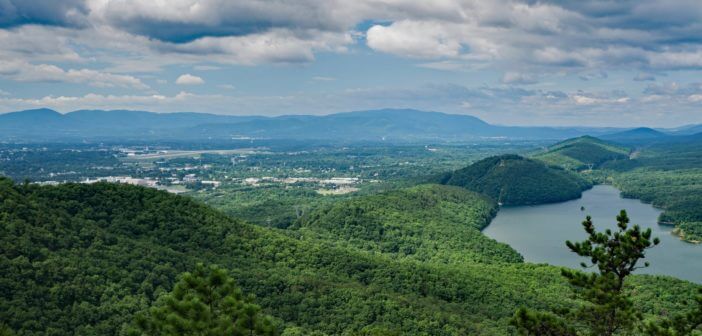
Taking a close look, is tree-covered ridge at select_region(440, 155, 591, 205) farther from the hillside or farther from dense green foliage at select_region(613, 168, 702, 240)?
the hillside

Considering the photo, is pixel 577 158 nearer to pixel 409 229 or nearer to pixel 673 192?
pixel 673 192

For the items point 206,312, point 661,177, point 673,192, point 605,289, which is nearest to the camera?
point 206,312

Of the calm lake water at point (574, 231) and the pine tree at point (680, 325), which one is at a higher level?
the pine tree at point (680, 325)

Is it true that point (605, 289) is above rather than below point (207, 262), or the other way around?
above

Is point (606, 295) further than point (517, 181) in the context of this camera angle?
No

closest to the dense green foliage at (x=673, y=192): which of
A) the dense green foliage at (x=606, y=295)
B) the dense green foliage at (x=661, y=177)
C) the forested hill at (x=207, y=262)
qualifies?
the dense green foliage at (x=661, y=177)

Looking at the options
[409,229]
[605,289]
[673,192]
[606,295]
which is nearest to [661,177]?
[673,192]

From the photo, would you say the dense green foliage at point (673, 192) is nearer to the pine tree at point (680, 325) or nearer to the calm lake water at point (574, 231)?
the calm lake water at point (574, 231)

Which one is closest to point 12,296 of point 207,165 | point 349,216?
point 349,216
